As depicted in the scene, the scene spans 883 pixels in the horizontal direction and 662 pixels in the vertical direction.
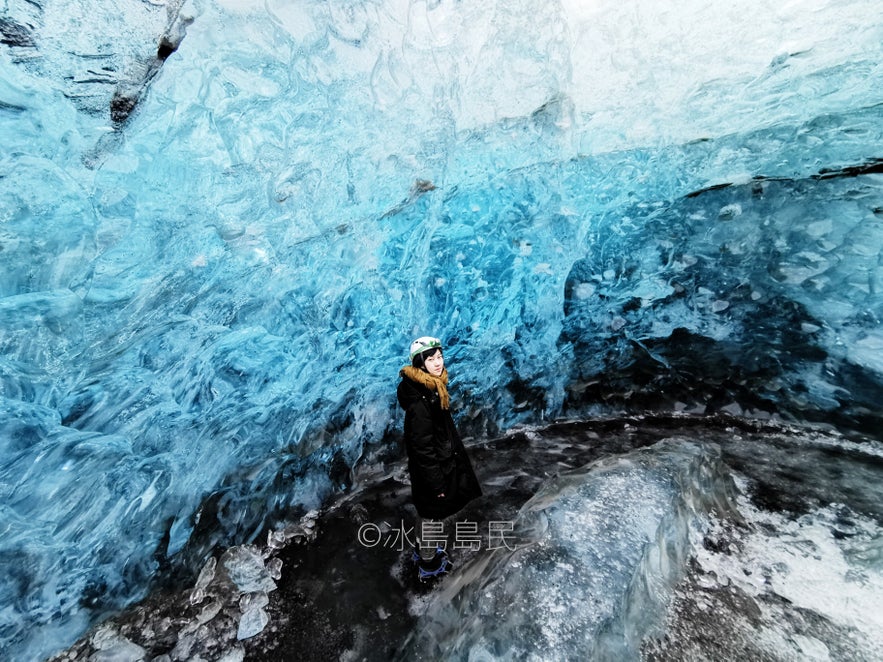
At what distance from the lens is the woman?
291 cm

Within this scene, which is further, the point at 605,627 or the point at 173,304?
the point at 173,304

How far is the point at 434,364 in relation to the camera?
2.98 metres

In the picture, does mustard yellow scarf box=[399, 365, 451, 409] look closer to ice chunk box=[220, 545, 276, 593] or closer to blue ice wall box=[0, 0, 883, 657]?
blue ice wall box=[0, 0, 883, 657]

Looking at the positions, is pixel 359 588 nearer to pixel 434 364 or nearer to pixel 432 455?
pixel 432 455

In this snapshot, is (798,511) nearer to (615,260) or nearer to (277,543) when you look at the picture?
(615,260)

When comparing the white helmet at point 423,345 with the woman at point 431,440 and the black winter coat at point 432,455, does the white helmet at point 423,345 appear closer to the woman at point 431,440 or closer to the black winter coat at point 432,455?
the woman at point 431,440

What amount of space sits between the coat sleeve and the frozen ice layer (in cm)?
65

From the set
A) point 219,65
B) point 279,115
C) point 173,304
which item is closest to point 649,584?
point 173,304

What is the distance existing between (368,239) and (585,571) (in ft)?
10.8

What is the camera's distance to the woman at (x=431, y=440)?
2906 mm

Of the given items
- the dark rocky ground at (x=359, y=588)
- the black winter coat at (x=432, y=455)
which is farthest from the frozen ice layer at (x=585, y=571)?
the black winter coat at (x=432, y=455)

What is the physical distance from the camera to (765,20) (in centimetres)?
417

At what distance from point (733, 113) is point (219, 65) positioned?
464 cm

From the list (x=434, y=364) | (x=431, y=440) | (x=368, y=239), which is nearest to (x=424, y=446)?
(x=431, y=440)
